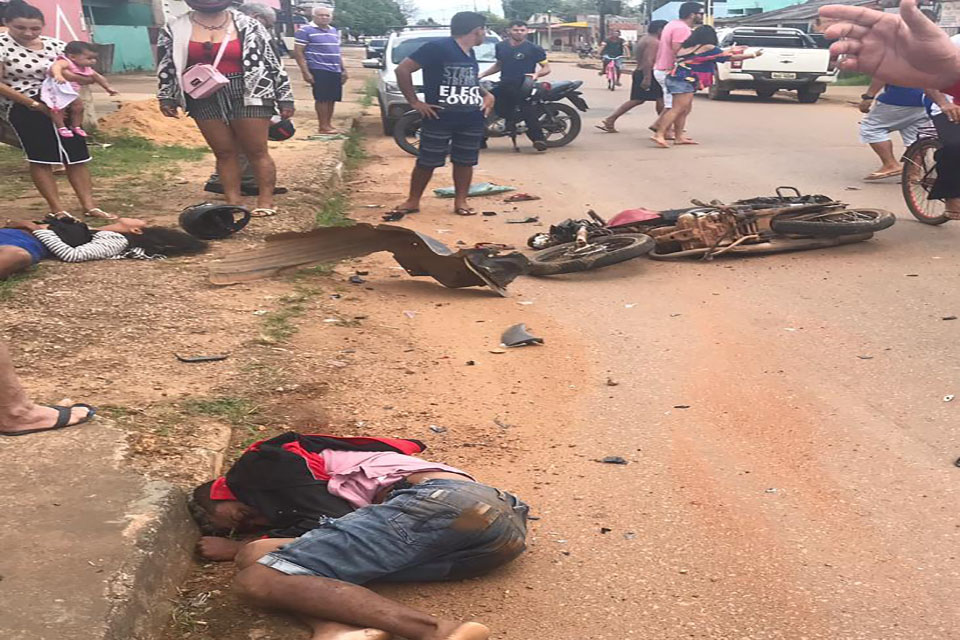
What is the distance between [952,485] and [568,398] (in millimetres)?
1649

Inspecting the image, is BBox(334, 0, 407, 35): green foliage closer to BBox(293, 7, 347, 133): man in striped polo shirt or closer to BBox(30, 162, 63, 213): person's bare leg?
BBox(293, 7, 347, 133): man in striped polo shirt

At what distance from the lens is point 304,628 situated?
262 cm

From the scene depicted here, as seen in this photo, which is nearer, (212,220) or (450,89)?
(212,220)

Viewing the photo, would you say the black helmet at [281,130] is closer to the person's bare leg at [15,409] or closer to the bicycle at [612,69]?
the person's bare leg at [15,409]

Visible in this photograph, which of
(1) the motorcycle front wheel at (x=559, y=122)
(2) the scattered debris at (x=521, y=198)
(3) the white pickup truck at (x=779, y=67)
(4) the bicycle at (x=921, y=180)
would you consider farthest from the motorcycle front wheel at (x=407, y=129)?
(3) the white pickup truck at (x=779, y=67)

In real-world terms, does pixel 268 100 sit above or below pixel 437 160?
above

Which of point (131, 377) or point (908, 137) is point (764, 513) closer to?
point (131, 377)

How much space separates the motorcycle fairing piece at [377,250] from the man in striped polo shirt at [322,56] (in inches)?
313

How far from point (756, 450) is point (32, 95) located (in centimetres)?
577

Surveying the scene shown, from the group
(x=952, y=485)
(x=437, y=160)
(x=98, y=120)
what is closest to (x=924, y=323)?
(x=952, y=485)

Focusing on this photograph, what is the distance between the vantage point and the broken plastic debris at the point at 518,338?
5.14m

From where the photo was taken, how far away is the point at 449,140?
27.8 feet

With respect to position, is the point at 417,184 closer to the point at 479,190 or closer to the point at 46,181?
the point at 479,190

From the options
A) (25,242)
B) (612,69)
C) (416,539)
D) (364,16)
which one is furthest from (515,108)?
(364,16)
